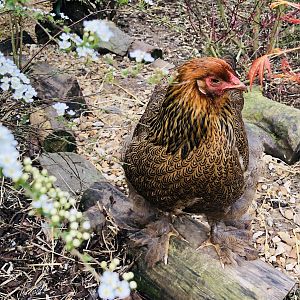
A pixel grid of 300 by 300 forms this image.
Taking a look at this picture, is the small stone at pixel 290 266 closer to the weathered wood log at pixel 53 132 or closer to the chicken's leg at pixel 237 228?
the chicken's leg at pixel 237 228

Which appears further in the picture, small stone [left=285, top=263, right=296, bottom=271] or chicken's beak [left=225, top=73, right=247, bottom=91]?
small stone [left=285, top=263, right=296, bottom=271]

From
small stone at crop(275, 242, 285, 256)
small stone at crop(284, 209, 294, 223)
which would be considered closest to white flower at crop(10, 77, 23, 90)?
small stone at crop(275, 242, 285, 256)

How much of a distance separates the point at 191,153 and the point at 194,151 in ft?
0.05

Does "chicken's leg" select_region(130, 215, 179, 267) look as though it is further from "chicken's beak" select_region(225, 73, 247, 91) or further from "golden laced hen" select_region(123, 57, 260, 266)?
"chicken's beak" select_region(225, 73, 247, 91)

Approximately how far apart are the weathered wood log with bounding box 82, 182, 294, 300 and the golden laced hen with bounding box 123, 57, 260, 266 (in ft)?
0.21

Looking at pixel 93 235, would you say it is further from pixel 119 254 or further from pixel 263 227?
pixel 263 227

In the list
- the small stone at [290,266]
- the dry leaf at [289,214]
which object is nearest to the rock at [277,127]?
the dry leaf at [289,214]

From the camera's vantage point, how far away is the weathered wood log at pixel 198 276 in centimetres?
237

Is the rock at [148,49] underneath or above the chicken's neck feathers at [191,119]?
underneath

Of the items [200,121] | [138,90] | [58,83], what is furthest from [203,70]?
[138,90]

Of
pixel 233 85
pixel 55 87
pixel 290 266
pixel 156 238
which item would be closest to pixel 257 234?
pixel 290 266

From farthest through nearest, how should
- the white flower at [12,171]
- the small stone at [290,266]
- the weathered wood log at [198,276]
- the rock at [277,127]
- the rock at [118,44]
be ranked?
the rock at [118,44], the rock at [277,127], the small stone at [290,266], the weathered wood log at [198,276], the white flower at [12,171]

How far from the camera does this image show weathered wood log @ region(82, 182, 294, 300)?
237 centimetres

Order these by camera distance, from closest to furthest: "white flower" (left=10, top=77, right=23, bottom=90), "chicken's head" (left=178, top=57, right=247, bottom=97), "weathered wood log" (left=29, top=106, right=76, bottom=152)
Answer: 1. "white flower" (left=10, top=77, right=23, bottom=90)
2. "chicken's head" (left=178, top=57, right=247, bottom=97)
3. "weathered wood log" (left=29, top=106, right=76, bottom=152)
